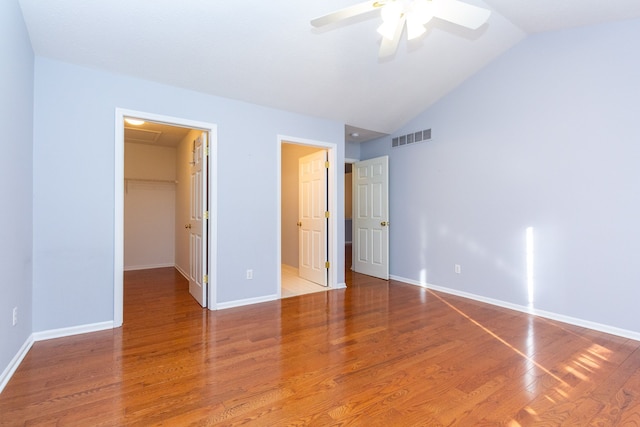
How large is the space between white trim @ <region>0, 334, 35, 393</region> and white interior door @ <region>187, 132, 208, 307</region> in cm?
147

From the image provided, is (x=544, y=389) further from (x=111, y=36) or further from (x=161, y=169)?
(x=161, y=169)

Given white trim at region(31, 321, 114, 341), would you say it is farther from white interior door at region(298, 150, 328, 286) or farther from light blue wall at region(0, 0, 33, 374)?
white interior door at region(298, 150, 328, 286)

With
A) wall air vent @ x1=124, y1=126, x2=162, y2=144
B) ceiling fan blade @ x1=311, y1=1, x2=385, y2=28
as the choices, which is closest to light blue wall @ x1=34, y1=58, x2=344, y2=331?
ceiling fan blade @ x1=311, y1=1, x2=385, y2=28

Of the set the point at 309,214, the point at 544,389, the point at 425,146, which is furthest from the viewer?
the point at 309,214

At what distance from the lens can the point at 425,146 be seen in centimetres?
461

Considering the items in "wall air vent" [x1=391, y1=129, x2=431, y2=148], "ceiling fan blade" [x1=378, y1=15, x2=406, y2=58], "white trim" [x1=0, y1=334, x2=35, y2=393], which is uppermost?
"ceiling fan blade" [x1=378, y1=15, x2=406, y2=58]

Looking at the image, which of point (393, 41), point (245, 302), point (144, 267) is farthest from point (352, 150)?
point (144, 267)

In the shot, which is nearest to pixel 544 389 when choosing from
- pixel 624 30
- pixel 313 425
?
pixel 313 425

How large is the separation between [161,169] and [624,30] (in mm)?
6794

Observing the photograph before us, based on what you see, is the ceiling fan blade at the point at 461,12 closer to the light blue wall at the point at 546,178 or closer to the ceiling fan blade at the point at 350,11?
the ceiling fan blade at the point at 350,11

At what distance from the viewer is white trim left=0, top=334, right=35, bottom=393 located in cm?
197

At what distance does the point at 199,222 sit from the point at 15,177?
1778mm

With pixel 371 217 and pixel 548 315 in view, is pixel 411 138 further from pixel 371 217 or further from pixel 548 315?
pixel 548 315

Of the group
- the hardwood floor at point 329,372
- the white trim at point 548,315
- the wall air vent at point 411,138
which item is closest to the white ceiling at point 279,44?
the wall air vent at point 411,138
